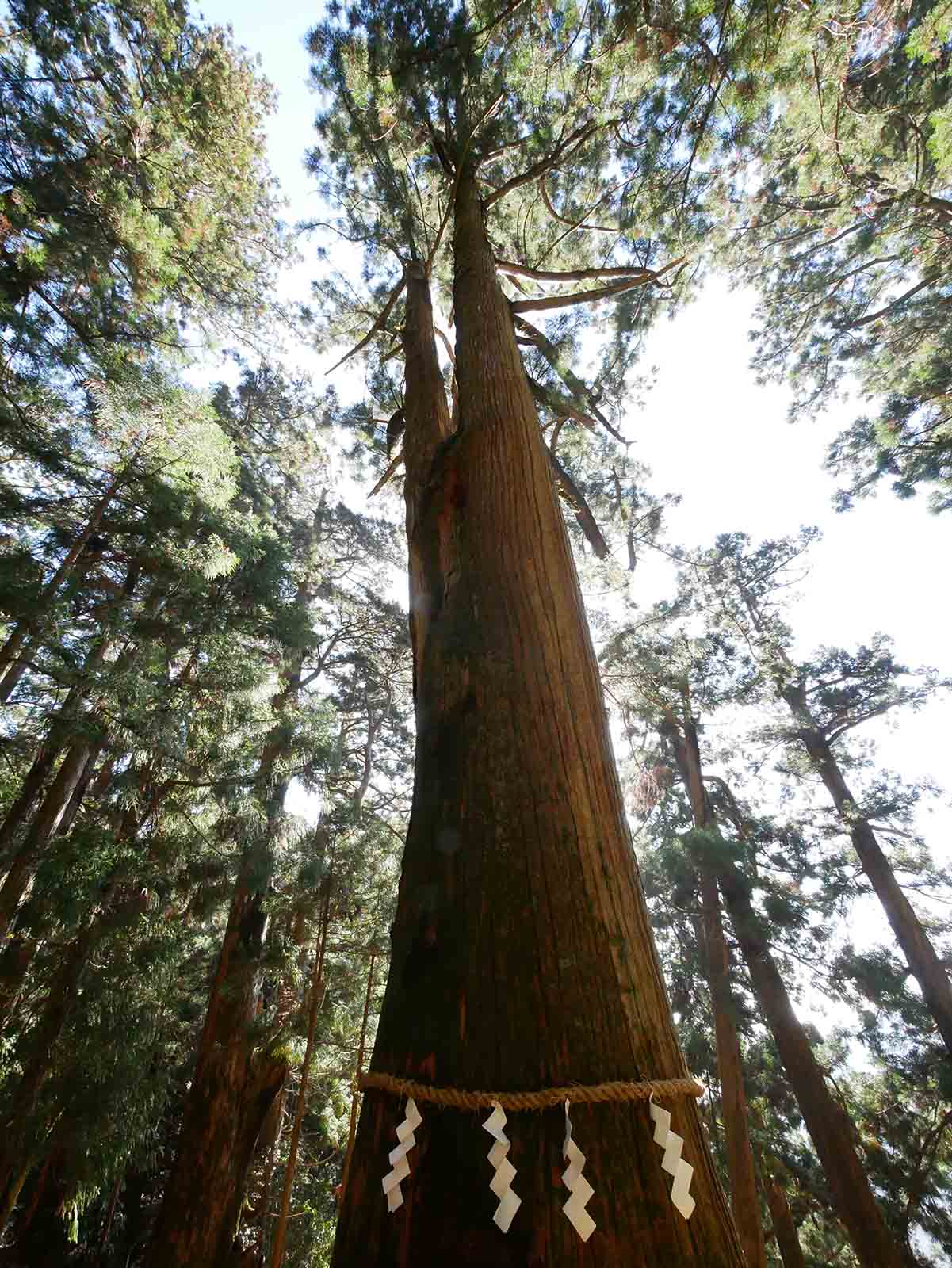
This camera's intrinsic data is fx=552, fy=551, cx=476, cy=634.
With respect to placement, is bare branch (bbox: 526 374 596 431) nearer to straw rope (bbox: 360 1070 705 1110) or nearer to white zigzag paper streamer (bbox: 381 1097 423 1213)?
straw rope (bbox: 360 1070 705 1110)

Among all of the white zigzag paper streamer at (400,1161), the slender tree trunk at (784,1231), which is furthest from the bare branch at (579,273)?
the slender tree trunk at (784,1231)

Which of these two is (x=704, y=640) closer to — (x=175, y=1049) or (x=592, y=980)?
(x=592, y=980)

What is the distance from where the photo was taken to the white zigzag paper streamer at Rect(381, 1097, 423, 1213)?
2.87 ft

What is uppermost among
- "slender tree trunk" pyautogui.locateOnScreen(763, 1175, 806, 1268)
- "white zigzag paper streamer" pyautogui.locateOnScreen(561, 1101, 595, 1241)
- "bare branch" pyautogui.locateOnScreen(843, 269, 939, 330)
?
"bare branch" pyautogui.locateOnScreen(843, 269, 939, 330)

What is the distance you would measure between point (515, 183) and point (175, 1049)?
41.5 ft

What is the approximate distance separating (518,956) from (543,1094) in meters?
0.21

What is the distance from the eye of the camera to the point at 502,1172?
0.83 m

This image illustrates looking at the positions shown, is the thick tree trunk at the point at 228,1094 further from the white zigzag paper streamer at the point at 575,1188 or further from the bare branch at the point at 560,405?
the white zigzag paper streamer at the point at 575,1188

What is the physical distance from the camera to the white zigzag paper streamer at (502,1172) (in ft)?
2.59

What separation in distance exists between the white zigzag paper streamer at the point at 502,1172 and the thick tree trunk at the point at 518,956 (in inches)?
0.9

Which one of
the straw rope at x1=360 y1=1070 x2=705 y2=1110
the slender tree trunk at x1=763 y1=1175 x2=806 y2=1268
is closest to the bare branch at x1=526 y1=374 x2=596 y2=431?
the straw rope at x1=360 y1=1070 x2=705 y2=1110

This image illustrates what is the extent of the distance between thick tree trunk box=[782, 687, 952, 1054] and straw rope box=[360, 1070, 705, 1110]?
12390 millimetres

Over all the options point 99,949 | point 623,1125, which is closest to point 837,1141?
point 99,949

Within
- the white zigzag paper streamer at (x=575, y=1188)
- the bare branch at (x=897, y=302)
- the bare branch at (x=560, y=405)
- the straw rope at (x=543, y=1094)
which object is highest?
the bare branch at (x=897, y=302)
